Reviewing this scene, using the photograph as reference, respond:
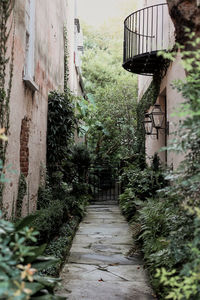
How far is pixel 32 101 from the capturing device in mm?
6625

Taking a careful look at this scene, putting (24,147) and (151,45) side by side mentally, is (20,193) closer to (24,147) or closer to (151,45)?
(24,147)

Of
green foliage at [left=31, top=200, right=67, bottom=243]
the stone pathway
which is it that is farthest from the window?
the stone pathway

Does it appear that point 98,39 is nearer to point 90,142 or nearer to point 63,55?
point 90,142

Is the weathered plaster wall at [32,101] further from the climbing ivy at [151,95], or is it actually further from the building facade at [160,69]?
the climbing ivy at [151,95]

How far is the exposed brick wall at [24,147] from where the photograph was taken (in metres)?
5.99

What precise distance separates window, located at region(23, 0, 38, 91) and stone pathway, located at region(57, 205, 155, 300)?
3.29 meters

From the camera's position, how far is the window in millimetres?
6148

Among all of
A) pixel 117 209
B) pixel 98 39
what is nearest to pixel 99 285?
pixel 117 209

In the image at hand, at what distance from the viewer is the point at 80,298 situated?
161 inches

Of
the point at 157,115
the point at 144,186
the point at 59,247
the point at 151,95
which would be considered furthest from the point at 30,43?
the point at 151,95

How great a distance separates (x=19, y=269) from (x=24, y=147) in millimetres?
3670

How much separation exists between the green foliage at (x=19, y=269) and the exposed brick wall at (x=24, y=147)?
2623 millimetres

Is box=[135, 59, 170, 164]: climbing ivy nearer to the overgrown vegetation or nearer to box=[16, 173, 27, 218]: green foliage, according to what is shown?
box=[16, 173, 27, 218]: green foliage

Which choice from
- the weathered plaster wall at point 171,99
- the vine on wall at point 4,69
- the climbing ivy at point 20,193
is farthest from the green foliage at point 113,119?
the vine on wall at point 4,69
